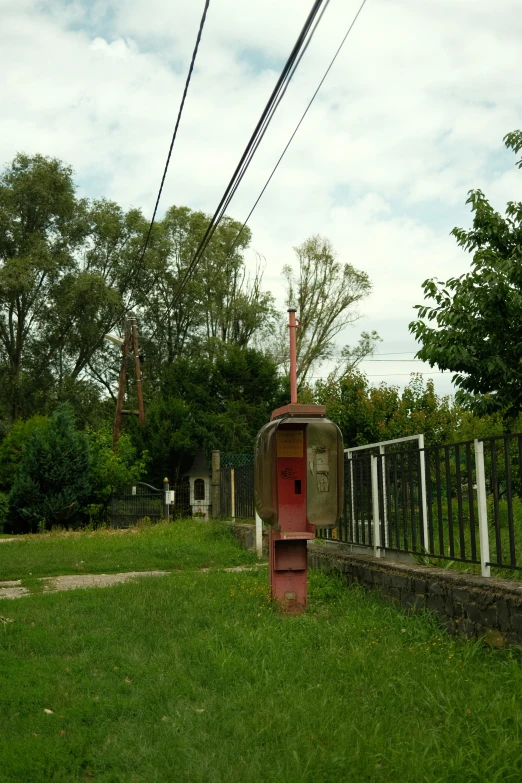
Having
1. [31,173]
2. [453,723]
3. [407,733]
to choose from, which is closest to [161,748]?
[407,733]

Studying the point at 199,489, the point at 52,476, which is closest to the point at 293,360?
the point at 52,476

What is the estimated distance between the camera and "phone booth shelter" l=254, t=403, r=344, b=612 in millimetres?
7520

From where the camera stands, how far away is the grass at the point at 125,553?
12258mm

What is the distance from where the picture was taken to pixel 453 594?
595 cm

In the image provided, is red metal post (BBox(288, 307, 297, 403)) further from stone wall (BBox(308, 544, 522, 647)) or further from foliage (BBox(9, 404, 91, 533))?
foliage (BBox(9, 404, 91, 533))

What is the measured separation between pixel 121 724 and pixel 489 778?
2.06 metres

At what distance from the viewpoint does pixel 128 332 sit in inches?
1147

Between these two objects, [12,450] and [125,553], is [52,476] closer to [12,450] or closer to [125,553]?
[12,450]

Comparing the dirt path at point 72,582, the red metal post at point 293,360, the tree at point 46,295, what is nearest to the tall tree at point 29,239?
the tree at point 46,295

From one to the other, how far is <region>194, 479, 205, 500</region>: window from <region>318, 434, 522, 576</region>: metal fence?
1004 inches

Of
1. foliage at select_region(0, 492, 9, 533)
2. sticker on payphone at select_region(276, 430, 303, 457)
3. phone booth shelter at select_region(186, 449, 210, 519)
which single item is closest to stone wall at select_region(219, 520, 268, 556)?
sticker on payphone at select_region(276, 430, 303, 457)

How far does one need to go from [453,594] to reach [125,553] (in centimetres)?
866

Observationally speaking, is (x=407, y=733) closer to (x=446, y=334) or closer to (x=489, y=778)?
(x=489, y=778)

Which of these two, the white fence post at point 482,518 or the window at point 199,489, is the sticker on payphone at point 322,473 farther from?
the window at point 199,489
